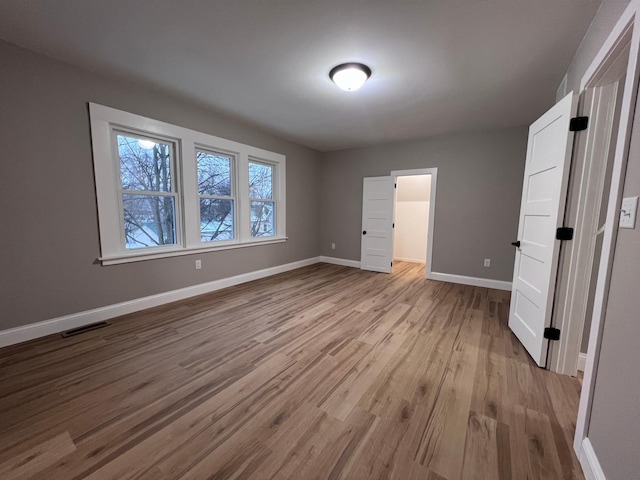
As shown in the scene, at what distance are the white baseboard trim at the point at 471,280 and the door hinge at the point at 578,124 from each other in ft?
9.42

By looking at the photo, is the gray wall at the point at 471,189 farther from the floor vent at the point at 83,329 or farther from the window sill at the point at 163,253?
the floor vent at the point at 83,329

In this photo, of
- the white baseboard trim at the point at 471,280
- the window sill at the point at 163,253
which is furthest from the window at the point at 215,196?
the white baseboard trim at the point at 471,280

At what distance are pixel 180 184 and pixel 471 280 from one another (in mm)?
4672

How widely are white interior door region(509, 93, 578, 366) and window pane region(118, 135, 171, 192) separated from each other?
3.92 m

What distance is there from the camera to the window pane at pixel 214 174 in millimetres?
3508

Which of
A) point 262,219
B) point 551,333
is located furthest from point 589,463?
point 262,219

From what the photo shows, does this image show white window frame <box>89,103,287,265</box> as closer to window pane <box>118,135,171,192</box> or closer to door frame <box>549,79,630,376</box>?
window pane <box>118,135,171,192</box>

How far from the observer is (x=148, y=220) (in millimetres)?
3049

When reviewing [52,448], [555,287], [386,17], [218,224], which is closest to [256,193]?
[218,224]

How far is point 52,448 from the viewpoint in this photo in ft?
4.09

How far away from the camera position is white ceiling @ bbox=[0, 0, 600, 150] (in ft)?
5.43

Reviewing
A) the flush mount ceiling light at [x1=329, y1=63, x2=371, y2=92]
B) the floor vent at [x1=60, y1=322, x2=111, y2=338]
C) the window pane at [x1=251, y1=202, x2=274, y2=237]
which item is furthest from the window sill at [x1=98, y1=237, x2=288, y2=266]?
the flush mount ceiling light at [x1=329, y1=63, x2=371, y2=92]

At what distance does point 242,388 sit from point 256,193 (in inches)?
129

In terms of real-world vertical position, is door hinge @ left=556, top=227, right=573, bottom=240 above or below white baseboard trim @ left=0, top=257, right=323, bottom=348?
above
